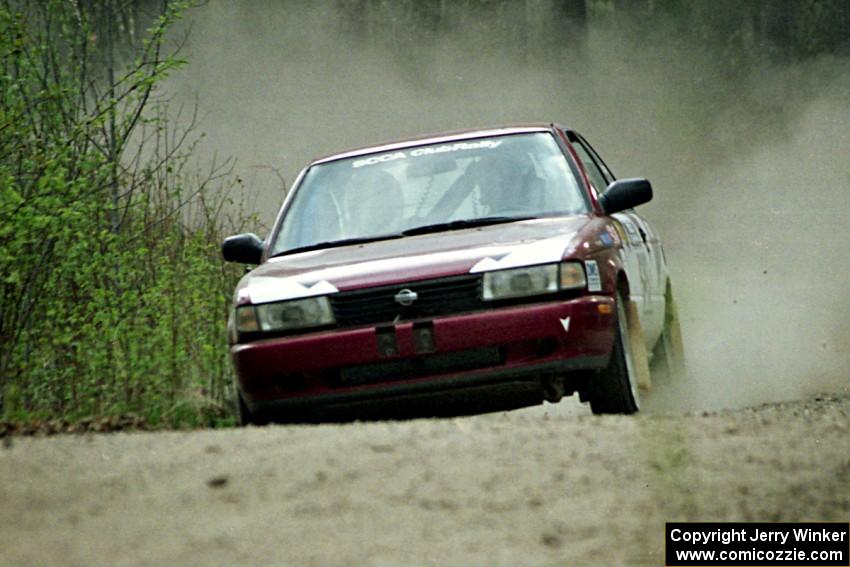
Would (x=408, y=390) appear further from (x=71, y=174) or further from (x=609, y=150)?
(x=609, y=150)

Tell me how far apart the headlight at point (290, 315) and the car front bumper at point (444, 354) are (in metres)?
0.07

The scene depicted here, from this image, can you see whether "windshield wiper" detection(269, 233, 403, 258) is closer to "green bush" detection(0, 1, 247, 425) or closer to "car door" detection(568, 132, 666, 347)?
"green bush" detection(0, 1, 247, 425)

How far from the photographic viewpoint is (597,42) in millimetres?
31938

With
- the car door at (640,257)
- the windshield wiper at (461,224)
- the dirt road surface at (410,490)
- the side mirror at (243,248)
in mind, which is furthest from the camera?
the side mirror at (243,248)

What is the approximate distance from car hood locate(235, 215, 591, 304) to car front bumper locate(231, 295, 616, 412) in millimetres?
214

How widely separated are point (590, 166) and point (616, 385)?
2292 millimetres

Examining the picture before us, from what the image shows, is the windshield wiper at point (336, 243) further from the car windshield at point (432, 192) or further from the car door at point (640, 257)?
the car door at point (640, 257)

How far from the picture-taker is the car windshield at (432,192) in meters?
9.27

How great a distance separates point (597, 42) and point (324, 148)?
4.95 metres

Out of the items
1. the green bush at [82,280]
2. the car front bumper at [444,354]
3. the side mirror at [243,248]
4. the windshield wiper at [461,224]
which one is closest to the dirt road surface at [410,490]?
the car front bumper at [444,354]

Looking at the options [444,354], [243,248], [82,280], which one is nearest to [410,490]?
[444,354]

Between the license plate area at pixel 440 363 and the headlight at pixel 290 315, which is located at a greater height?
the headlight at pixel 290 315

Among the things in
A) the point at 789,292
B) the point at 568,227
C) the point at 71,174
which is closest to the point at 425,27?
the point at 789,292

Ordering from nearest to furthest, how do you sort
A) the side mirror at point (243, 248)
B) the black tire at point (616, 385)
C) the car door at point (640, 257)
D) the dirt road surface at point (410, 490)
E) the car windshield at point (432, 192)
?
the dirt road surface at point (410, 490)
the black tire at point (616, 385)
the car windshield at point (432, 192)
the car door at point (640, 257)
the side mirror at point (243, 248)
